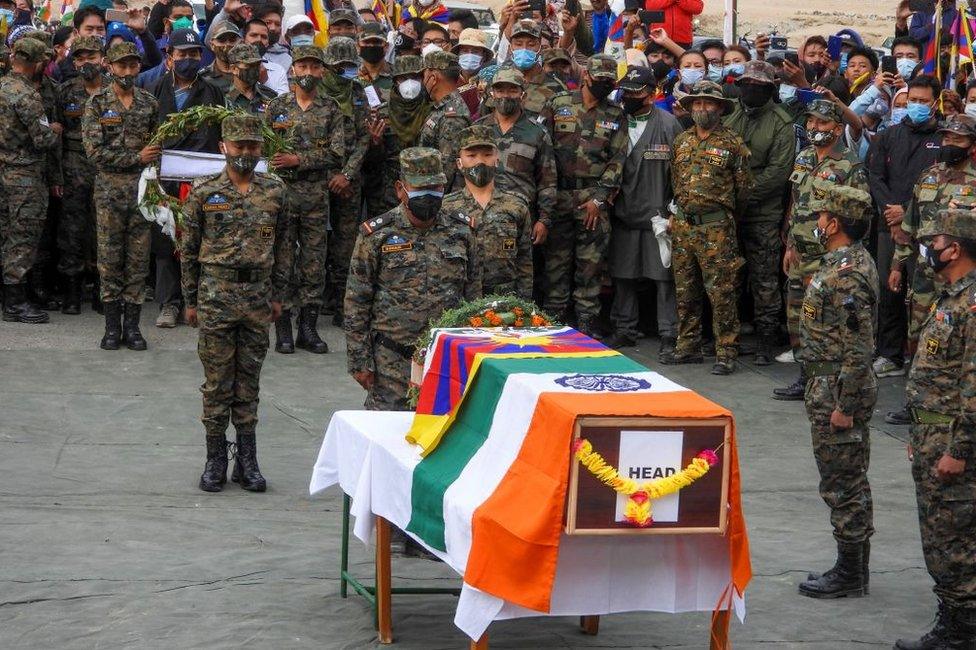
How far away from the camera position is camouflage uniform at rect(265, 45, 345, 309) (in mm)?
13312

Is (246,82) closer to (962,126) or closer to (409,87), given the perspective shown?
(409,87)

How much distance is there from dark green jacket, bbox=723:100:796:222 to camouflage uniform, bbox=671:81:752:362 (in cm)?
34

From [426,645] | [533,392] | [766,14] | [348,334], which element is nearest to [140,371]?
[348,334]

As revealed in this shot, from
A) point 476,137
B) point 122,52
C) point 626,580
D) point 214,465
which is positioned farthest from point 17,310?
point 626,580

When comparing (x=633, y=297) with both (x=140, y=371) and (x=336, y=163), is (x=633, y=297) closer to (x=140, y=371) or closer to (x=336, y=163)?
(x=336, y=163)

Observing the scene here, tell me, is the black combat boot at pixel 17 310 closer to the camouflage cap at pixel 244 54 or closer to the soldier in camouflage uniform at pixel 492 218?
the camouflage cap at pixel 244 54

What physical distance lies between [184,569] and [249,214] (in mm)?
2569

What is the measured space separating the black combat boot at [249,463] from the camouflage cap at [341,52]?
4998 mm

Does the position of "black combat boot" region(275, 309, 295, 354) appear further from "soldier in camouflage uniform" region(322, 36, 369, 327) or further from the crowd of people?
"soldier in camouflage uniform" region(322, 36, 369, 327)

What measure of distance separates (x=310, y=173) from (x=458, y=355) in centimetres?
656

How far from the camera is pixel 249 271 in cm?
965

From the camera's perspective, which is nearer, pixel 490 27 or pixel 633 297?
pixel 633 297

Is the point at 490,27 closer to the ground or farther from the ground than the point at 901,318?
farther from the ground

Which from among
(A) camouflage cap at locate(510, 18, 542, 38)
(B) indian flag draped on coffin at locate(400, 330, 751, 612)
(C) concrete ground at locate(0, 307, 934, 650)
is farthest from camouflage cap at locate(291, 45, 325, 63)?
(B) indian flag draped on coffin at locate(400, 330, 751, 612)
